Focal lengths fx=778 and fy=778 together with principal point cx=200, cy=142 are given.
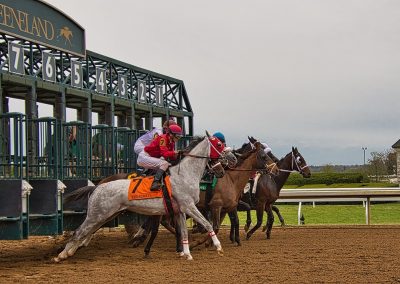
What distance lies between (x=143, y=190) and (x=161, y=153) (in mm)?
604

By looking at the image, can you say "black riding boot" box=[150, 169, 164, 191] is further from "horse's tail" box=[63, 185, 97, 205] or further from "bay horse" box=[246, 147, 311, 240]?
"bay horse" box=[246, 147, 311, 240]

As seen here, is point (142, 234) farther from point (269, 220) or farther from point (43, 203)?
point (43, 203)

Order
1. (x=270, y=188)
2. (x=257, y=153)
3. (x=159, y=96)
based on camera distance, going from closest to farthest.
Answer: (x=257, y=153)
(x=270, y=188)
(x=159, y=96)

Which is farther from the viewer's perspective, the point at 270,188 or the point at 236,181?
the point at 270,188

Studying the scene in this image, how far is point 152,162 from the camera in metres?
10.2

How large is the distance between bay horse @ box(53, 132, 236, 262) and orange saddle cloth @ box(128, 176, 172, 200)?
0.05 metres

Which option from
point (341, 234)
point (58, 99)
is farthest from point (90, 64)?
point (341, 234)

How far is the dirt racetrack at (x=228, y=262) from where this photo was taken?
784cm

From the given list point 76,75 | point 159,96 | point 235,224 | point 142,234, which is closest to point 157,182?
point 142,234

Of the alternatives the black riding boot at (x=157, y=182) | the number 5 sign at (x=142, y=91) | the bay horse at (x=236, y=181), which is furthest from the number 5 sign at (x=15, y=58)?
the number 5 sign at (x=142, y=91)

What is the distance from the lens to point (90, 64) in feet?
74.3

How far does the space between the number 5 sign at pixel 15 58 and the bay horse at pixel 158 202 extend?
7.16 metres

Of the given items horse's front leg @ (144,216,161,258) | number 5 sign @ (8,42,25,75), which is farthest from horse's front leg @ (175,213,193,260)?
number 5 sign @ (8,42,25,75)

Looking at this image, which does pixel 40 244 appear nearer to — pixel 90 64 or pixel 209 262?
pixel 209 262
